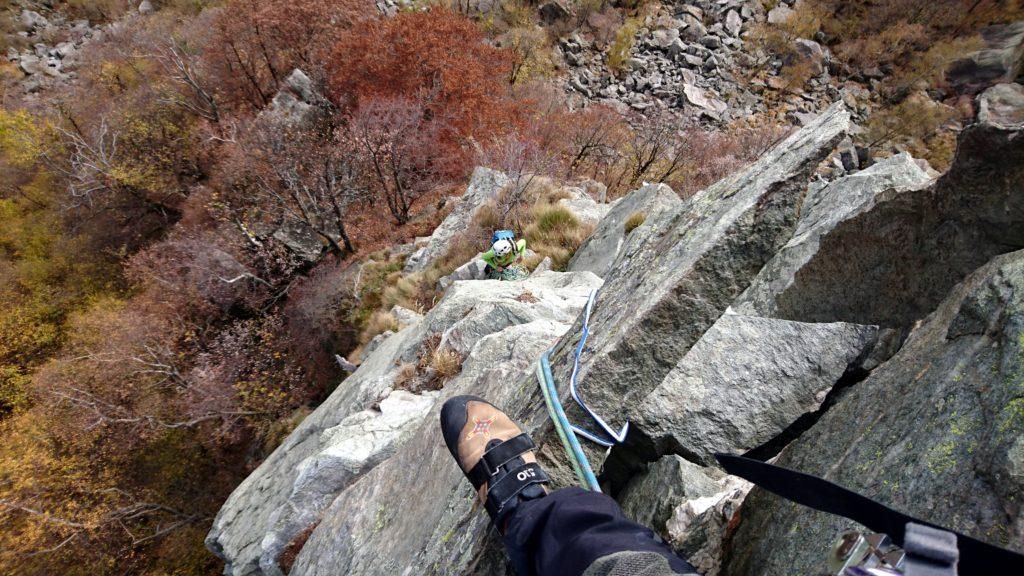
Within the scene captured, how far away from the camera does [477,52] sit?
64.8ft

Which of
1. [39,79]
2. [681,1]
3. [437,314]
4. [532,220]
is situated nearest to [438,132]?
[532,220]

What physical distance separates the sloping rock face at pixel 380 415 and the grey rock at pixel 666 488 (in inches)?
54.4

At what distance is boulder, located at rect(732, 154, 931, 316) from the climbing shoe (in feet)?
5.35

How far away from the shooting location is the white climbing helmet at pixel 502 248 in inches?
307

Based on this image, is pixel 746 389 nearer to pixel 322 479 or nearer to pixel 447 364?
pixel 447 364

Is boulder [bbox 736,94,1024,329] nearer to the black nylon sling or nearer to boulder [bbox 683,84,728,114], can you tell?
the black nylon sling

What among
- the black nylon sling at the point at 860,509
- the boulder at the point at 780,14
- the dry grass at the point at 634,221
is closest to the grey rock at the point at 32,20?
the dry grass at the point at 634,221

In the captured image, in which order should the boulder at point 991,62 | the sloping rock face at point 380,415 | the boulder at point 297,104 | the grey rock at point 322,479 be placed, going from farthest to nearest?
the boulder at point 991,62
the boulder at point 297,104
the grey rock at point 322,479
the sloping rock face at point 380,415

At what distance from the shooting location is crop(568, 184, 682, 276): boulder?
8.48m

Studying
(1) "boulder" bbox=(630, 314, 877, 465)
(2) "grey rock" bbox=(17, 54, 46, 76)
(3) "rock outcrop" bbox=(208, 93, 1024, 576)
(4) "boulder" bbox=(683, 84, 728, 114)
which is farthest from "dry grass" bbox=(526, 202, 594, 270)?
(2) "grey rock" bbox=(17, 54, 46, 76)

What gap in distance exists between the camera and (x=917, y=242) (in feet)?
5.75

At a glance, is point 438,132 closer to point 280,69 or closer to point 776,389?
point 280,69

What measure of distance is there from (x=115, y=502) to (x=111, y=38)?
2829 centimetres

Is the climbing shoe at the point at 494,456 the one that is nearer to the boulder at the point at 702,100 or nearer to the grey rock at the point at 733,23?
the boulder at the point at 702,100
